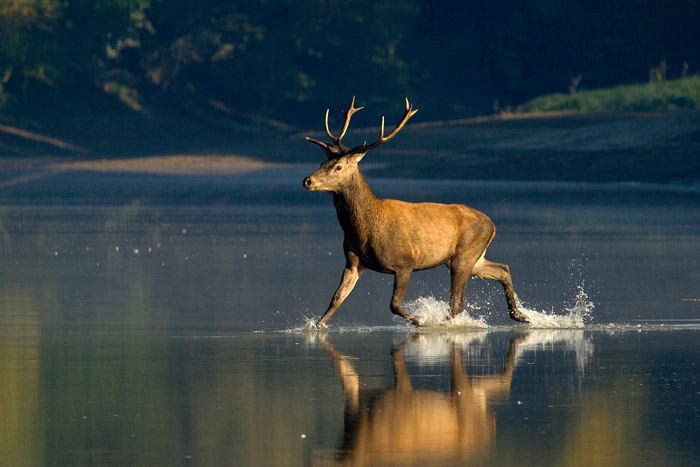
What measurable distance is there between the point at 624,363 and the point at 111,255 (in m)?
10.3

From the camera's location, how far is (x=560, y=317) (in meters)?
14.2

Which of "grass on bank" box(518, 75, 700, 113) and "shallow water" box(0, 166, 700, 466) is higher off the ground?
"grass on bank" box(518, 75, 700, 113)

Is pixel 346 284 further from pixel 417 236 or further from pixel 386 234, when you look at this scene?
pixel 417 236

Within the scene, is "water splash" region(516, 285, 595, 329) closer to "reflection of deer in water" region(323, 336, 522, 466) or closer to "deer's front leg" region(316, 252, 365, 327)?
"deer's front leg" region(316, 252, 365, 327)

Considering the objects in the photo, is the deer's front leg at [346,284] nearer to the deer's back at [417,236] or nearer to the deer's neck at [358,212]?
the deer's back at [417,236]

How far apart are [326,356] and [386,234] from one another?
6.35 ft

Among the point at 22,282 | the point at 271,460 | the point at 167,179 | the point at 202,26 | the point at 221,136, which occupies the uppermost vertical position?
the point at 202,26

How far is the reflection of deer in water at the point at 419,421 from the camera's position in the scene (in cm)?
834

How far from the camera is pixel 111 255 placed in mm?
20812

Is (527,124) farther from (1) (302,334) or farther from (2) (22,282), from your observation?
(1) (302,334)

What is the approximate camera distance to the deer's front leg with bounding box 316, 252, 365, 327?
1349cm

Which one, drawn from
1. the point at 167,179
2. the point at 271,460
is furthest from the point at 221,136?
the point at 271,460

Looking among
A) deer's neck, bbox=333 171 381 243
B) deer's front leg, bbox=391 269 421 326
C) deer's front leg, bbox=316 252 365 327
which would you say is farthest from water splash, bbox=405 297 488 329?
deer's neck, bbox=333 171 381 243

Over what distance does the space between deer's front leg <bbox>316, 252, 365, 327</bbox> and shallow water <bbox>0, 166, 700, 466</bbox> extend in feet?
0.44
